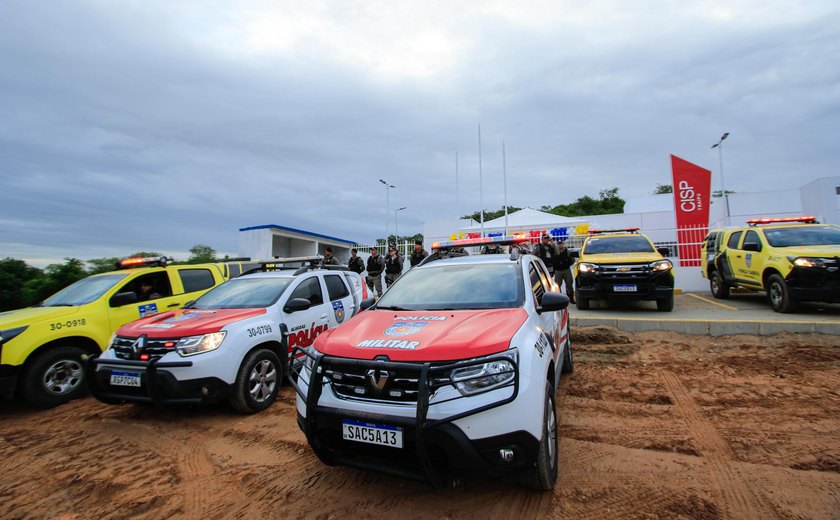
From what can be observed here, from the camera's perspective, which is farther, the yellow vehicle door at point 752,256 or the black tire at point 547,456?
the yellow vehicle door at point 752,256

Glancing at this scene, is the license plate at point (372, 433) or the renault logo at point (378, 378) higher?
the renault logo at point (378, 378)

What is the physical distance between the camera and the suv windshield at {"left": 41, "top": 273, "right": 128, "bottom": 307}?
5578 millimetres

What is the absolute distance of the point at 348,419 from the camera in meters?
2.43

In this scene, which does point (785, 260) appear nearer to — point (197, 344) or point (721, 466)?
point (721, 466)

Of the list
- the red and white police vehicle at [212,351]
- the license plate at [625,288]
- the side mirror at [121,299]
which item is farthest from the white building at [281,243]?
the license plate at [625,288]

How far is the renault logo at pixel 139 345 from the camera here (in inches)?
162

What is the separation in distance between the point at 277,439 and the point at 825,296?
8.41m

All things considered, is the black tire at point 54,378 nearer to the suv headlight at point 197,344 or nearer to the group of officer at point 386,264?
the suv headlight at point 197,344

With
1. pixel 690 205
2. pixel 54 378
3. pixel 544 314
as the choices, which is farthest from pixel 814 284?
pixel 54 378

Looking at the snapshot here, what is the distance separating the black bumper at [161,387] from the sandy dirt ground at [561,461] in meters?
0.33

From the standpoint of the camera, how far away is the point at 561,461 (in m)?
3.04

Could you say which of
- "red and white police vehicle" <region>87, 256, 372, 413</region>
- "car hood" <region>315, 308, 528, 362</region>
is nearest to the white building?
"red and white police vehicle" <region>87, 256, 372, 413</region>

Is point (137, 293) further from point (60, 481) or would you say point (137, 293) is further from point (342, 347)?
point (342, 347)

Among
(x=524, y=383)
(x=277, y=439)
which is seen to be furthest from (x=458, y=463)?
(x=277, y=439)
